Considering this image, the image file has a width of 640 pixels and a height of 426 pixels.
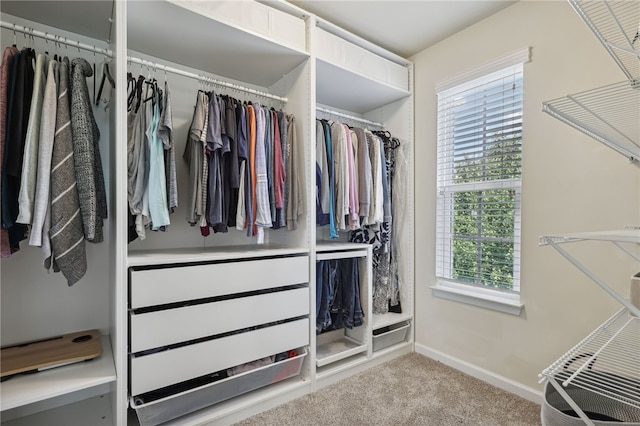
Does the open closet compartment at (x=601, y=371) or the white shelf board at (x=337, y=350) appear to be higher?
the open closet compartment at (x=601, y=371)

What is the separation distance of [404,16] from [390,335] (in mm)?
2237

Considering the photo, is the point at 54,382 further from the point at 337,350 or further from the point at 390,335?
the point at 390,335

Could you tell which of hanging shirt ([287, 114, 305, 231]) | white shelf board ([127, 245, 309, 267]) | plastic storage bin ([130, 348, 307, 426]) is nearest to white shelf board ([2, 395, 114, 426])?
plastic storage bin ([130, 348, 307, 426])

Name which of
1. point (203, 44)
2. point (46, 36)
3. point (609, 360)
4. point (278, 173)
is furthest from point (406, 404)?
point (46, 36)

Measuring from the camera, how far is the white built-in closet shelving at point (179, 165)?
141 centimetres

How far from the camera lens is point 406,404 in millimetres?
1842

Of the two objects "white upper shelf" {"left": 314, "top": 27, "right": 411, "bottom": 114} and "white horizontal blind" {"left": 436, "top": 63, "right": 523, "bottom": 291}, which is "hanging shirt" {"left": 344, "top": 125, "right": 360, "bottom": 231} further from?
"white horizontal blind" {"left": 436, "top": 63, "right": 523, "bottom": 291}

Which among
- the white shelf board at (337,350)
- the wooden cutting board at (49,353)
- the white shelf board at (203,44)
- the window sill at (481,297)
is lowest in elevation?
the white shelf board at (337,350)

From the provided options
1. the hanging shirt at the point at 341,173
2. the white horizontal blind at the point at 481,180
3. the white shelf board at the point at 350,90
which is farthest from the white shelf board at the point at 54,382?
the white horizontal blind at the point at 481,180

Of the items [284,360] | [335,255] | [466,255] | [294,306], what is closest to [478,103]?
[466,255]

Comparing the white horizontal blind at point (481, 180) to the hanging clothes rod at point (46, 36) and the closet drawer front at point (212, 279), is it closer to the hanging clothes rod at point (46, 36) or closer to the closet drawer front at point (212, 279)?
the closet drawer front at point (212, 279)

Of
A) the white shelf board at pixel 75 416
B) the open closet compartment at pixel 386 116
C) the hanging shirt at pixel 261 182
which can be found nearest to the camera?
the white shelf board at pixel 75 416

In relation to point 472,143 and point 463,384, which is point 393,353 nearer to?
point 463,384

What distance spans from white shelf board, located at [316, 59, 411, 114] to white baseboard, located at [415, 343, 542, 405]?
2003 millimetres
